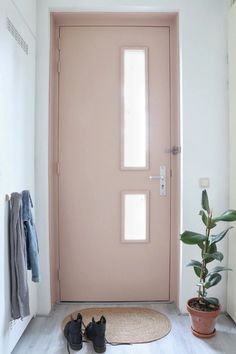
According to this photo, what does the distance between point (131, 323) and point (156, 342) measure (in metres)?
0.28

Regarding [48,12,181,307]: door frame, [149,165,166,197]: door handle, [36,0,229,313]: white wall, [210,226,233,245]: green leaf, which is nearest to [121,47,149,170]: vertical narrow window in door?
[149,165,166,197]: door handle

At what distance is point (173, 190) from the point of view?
2.59 m

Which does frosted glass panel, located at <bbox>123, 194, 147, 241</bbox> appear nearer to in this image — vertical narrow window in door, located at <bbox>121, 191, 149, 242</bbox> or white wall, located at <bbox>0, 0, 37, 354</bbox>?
vertical narrow window in door, located at <bbox>121, 191, 149, 242</bbox>

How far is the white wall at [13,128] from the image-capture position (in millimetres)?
1711

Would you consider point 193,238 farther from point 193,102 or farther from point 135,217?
point 193,102

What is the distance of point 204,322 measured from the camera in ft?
6.72

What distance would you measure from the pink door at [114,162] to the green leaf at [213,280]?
54cm

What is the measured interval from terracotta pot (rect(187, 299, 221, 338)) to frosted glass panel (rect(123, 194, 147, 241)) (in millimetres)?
741

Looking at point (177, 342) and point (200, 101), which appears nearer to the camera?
point (177, 342)

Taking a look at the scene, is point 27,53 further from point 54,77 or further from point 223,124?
point 223,124

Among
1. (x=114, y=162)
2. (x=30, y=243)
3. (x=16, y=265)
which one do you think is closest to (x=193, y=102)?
(x=114, y=162)

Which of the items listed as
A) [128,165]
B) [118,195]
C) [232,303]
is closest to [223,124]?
[128,165]

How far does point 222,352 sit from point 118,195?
1.36 metres

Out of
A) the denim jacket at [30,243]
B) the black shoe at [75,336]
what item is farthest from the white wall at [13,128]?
the black shoe at [75,336]
